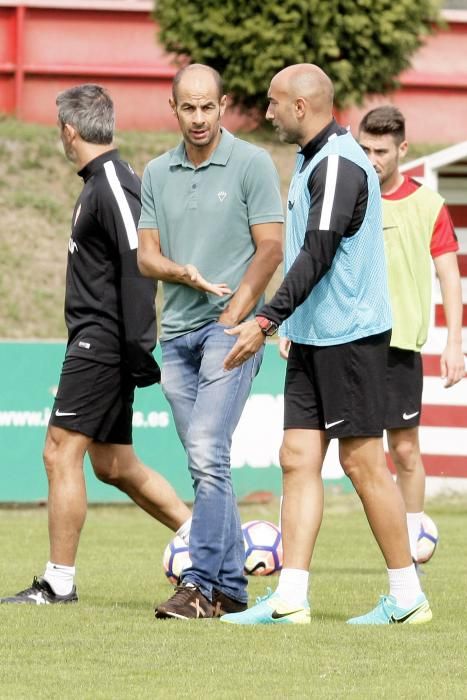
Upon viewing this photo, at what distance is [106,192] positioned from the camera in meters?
7.58

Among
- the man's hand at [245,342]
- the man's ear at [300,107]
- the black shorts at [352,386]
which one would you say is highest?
the man's ear at [300,107]

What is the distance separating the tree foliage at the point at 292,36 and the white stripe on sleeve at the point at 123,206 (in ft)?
47.2

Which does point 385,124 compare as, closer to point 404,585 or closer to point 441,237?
point 441,237

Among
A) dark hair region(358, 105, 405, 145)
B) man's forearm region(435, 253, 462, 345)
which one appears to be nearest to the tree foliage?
dark hair region(358, 105, 405, 145)

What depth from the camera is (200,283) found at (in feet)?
22.7

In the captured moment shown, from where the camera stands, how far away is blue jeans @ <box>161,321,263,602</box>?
7.05 meters

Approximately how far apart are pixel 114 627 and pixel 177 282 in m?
1.45

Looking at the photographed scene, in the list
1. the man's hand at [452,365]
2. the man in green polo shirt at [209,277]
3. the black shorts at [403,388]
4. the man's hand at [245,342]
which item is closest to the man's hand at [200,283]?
the man in green polo shirt at [209,277]

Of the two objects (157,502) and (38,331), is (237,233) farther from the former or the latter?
(38,331)

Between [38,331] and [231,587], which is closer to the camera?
[231,587]

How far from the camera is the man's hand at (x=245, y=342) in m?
6.47

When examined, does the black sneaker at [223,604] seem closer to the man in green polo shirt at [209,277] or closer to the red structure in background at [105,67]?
the man in green polo shirt at [209,277]

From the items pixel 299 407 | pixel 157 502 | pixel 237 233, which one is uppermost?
pixel 237 233

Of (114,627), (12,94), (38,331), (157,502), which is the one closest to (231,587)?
(114,627)
